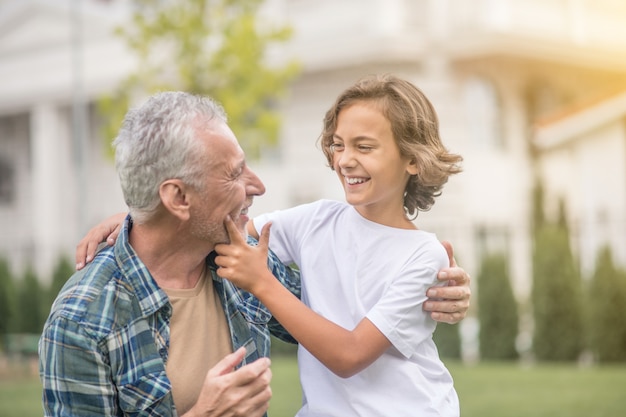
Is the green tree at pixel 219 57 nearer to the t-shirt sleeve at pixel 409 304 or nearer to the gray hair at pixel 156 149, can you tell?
the t-shirt sleeve at pixel 409 304

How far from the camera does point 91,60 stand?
23.3 metres

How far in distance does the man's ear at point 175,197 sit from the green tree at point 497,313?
38.2 ft

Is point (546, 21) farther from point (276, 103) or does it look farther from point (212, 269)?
point (212, 269)

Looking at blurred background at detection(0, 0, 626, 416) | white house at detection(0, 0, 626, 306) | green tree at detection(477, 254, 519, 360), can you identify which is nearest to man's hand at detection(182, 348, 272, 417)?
blurred background at detection(0, 0, 626, 416)

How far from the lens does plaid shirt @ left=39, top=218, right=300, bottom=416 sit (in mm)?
2500

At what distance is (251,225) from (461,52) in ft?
50.5

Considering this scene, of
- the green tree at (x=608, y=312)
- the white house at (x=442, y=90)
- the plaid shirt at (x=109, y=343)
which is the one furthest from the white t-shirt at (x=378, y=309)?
the white house at (x=442, y=90)

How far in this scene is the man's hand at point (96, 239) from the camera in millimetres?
2879

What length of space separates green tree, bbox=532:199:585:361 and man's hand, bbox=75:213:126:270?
36.2ft

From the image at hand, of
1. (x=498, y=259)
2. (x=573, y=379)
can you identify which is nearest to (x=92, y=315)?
(x=573, y=379)

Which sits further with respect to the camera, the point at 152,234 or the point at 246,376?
the point at 152,234

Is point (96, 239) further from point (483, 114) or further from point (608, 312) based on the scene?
point (483, 114)

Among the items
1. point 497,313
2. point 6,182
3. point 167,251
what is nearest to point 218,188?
point 167,251

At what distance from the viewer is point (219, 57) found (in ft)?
48.1
